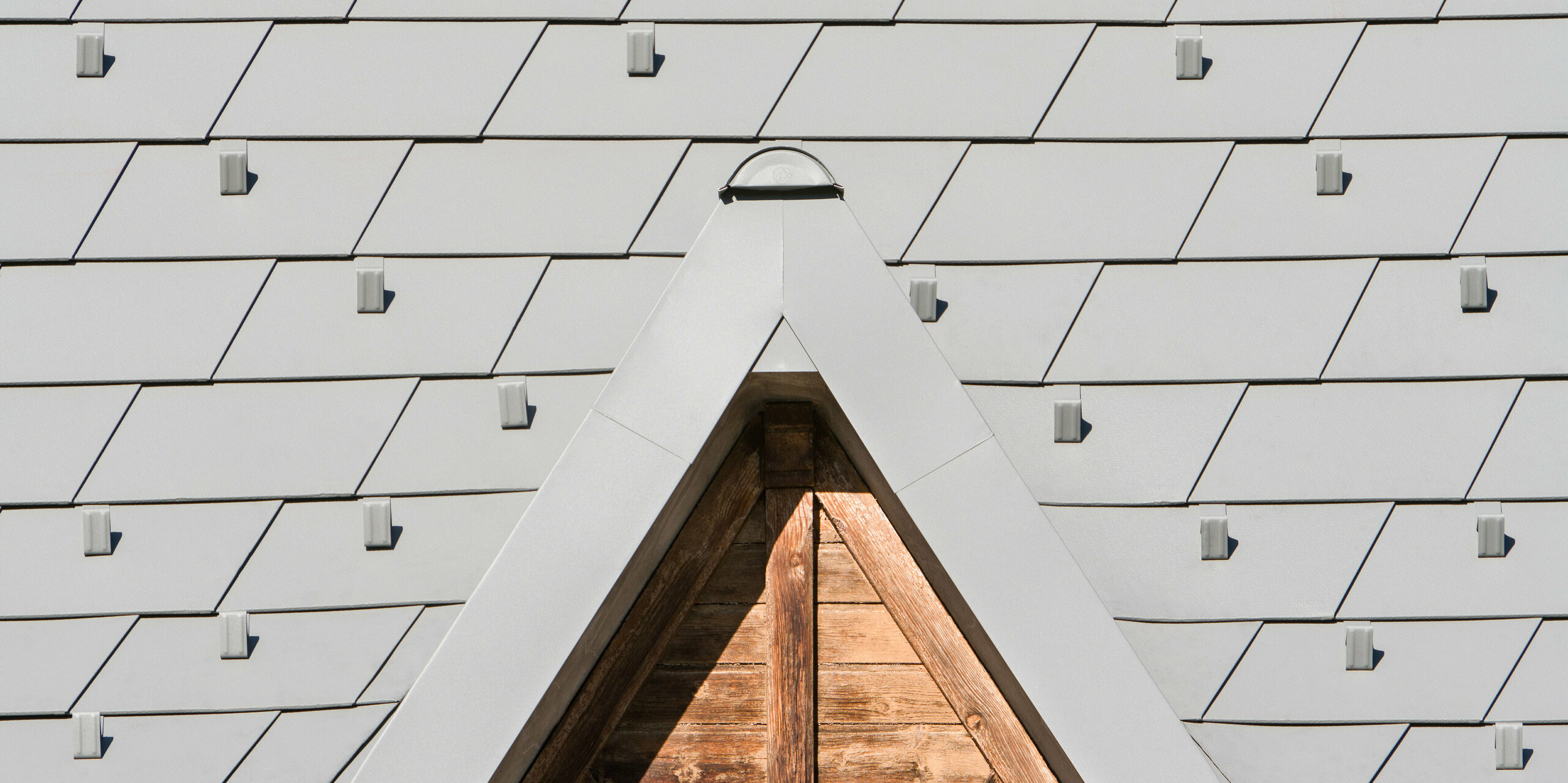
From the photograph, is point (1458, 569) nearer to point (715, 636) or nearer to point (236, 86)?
point (715, 636)

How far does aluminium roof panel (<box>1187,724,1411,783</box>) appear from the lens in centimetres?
254

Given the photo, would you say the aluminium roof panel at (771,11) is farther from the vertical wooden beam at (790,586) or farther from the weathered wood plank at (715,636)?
the weathered wood plank at (715,636)

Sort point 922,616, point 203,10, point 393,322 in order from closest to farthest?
1. point 922,616
2. point 393,322
3. point 203,10

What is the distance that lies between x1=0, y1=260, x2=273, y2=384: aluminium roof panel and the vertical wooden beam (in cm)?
165

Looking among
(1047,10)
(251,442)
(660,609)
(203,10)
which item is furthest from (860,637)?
(203,10)

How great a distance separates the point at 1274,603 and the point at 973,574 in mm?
1398

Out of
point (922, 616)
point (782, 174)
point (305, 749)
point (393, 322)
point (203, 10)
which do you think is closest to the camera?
point (782, 174)

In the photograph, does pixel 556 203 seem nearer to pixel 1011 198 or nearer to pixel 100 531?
pixel 1011 198

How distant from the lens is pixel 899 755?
1.98 meters

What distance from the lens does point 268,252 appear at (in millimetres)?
2662

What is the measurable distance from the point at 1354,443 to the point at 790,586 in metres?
1.73

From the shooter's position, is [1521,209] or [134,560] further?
[1521,209]

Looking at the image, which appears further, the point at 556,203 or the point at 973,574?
the point at 556,203

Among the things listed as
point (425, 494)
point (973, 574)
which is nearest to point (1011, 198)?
point (973, 574)
